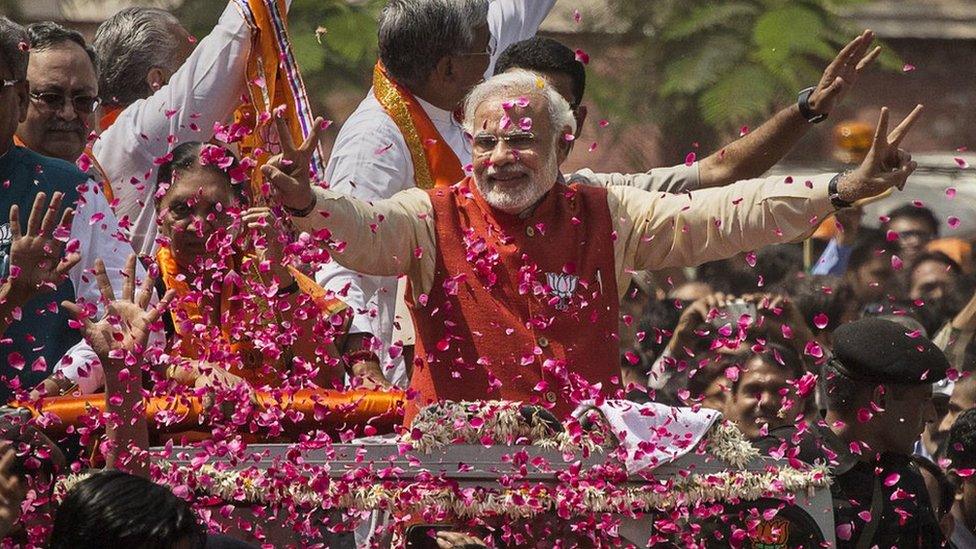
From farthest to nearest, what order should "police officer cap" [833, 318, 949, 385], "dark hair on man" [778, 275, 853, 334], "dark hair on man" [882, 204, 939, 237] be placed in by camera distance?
Answer: "dark hair on man" [882, 204, 939, 237] < "dark hair on man" [778, 275, 853, 334] < "police officer cap" [833, 318, 949, 385]

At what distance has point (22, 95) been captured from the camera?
677 centimetres

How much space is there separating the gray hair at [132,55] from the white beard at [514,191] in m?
2.08

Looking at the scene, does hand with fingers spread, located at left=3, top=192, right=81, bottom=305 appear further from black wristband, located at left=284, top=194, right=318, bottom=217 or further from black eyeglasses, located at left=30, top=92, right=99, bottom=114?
black eyeglasses, located at left=30, top=92, right=99, bottom=114

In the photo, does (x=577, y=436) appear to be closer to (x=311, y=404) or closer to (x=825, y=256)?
(x=311, y=404)

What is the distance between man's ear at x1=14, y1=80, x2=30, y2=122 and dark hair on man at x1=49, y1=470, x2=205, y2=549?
184cm

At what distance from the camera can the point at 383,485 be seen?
18.9ft

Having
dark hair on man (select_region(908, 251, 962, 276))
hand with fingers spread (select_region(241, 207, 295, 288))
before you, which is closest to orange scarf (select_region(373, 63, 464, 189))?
hand with fingers spread (select_region(241, 207, 295, 288))

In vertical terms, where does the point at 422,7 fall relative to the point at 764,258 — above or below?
above

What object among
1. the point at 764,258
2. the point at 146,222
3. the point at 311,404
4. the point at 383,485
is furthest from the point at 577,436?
the point at 764,258

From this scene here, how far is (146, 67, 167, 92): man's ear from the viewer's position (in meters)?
8.26

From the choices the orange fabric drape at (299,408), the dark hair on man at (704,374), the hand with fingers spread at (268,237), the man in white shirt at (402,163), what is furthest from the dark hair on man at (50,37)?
the dark hair on man at (704,374)

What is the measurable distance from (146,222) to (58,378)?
1.48 m

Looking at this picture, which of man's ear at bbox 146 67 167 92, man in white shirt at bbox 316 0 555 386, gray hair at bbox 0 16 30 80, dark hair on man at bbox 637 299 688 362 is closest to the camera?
gray hair at bbox 0 16 30 80

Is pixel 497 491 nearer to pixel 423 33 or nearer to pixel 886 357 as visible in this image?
pixel 886 357
